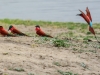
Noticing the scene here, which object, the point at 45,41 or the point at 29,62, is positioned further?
the point at 45,41

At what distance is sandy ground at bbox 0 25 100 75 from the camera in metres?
6.68

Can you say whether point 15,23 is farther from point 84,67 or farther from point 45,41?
point 84,67

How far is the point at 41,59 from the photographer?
734 cm

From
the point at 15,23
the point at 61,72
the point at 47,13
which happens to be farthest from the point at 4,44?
the point at 47,13

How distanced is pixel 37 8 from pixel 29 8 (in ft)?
1.19

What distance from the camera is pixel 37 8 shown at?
18609mm

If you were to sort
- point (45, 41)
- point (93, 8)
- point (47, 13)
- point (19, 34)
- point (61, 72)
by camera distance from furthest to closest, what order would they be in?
1. point (93, 8)
2. point (47, 13)
3. point (19, 34)
4. point (45, 41)
5. point (61, 72)

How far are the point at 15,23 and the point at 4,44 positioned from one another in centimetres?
532

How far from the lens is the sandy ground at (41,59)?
6.68 metres

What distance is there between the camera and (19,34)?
32.0ft

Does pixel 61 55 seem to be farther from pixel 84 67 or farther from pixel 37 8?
pixel 37 8

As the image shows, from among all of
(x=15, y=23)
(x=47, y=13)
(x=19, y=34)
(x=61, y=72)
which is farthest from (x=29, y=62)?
(x=47, y=13)

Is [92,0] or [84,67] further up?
[92,0]

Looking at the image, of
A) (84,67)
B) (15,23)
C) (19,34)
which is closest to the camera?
(84,67)
